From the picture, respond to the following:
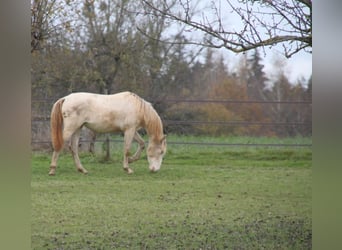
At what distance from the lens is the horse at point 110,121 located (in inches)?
149

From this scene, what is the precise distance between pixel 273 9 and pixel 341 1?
42 centimetres

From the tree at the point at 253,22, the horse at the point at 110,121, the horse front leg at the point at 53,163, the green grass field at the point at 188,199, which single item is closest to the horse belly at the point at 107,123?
the horse at the point at 110,121

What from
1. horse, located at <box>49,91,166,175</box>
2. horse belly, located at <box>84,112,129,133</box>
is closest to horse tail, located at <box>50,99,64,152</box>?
horse, located at <box>49,91,166,175</box>

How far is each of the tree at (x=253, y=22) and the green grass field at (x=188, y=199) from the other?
0.59 metres

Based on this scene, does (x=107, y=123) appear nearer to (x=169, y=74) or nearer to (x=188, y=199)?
(x=169, y=74)

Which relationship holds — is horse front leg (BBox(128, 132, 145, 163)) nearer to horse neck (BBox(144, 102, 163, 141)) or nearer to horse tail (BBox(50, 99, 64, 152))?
horse neck (BBox(144, 102, 163, 141))

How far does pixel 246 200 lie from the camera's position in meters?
3.88

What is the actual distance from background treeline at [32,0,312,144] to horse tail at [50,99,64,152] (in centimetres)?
8

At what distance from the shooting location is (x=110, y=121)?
384cm

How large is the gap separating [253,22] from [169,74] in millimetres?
598

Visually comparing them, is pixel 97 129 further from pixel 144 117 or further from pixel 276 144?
pixel 276 144

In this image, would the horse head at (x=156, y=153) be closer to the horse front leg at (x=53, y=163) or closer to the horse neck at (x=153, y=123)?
the horse neck at (x=153, y=123)

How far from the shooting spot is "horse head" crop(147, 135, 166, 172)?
150 inches

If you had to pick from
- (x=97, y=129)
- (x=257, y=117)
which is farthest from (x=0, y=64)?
(x=257, y=117)
